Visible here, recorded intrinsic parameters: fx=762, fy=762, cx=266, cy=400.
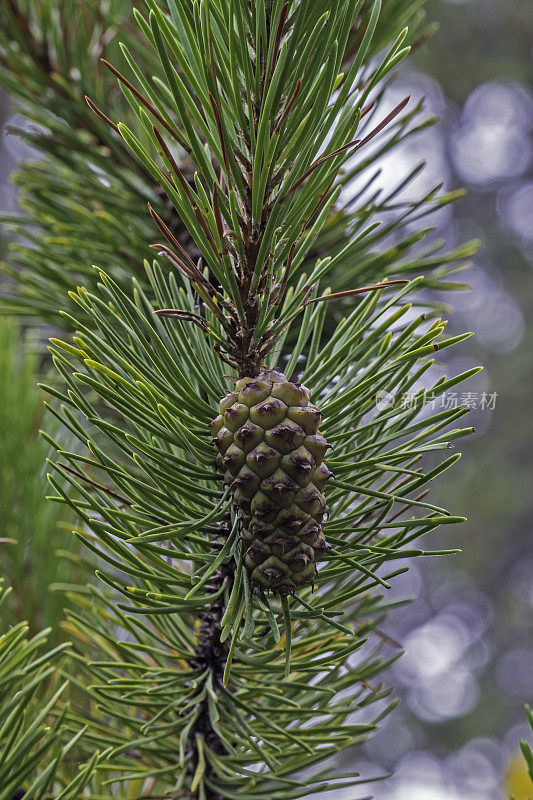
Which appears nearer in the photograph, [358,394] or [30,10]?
[358,394]

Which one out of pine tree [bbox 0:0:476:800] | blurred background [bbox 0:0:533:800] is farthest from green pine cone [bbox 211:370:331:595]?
blurred background [bbox 0:0:533:800]

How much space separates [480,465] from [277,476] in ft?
14.6

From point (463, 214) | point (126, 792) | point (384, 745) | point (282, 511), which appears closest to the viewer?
point (282, 511)

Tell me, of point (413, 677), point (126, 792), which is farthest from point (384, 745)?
point (126, 792)

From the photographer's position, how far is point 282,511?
1.24 ft

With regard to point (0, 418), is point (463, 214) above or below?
above

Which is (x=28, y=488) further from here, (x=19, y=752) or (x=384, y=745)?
(x=384, y=745)

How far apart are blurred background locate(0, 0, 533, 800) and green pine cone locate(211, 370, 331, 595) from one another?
416 cm

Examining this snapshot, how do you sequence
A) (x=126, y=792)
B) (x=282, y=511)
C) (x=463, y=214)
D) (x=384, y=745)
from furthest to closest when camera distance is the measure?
(x=463, y=214), (x=384, y=745), (x=126, y=792), (x=282, y=511)

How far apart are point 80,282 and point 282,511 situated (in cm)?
37

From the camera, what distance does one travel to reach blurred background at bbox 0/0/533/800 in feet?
14.6
